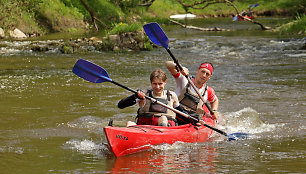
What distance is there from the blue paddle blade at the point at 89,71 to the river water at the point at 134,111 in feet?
2.64

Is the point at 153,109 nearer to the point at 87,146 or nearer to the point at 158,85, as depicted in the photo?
the point at 158,85

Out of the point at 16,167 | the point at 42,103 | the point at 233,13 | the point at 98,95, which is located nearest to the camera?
the point at 16,167

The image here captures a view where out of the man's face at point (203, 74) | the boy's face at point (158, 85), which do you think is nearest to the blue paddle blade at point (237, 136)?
the man's face at point (203, 74)

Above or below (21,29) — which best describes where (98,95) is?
below

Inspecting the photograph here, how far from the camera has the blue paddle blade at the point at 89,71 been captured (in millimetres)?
5627

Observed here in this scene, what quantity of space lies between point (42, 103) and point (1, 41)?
9.34 m

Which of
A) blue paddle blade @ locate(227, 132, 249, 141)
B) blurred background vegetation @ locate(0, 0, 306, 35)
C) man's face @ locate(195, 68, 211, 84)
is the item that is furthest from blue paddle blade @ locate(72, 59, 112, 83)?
blurred background vegetation @ locate(0, 0, 306, 35)

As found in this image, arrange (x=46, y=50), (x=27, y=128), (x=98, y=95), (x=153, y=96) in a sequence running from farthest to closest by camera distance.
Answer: (x=46, y=50) < (x=98, y=95) < (x=27, y=128) < (x=153, y=96)

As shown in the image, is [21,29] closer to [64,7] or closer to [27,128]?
[64,7]

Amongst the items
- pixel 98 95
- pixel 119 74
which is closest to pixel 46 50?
pixel 119 74

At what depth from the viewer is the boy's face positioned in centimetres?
523

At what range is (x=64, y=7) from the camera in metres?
21.7

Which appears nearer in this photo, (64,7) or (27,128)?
(27,128)

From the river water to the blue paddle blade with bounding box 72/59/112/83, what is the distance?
806 millimetres
